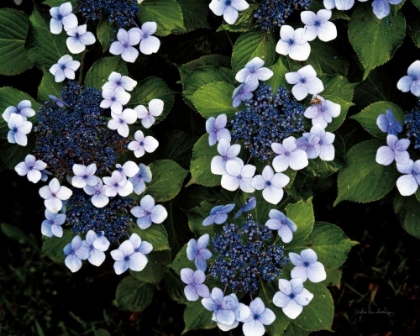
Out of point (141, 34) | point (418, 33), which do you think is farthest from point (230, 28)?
point (418, 33)

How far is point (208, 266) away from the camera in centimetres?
203

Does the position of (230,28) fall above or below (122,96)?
above

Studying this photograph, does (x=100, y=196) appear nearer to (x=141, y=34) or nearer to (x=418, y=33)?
(x=141, y=34)

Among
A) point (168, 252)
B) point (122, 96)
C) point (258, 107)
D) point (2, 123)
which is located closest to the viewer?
point (258, 107)

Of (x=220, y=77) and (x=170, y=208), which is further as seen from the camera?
(x=170, y=208)

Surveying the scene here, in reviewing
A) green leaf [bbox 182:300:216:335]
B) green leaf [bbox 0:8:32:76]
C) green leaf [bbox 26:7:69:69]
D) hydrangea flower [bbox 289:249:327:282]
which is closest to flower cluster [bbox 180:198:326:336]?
hydrangea flower [bbox 289:249:327:282]

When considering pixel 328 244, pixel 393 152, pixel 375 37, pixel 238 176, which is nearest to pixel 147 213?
pixel 238 176

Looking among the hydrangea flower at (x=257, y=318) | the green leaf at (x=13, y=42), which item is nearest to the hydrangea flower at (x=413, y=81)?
the hydrangea flower at (x=257, y=318)

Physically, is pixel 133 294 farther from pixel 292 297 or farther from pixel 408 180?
pixel 408 180

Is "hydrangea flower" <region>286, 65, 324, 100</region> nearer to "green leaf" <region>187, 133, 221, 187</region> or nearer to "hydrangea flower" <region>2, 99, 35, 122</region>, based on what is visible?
"green leaf" <region>187, 133, 221, 187</region>

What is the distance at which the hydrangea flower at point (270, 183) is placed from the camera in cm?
184

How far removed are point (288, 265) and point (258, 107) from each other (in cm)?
55

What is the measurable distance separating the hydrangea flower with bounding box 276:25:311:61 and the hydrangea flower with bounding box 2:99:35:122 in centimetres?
87

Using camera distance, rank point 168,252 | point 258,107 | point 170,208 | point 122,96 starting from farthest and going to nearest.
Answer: point 170,208
point 168,252
point 122,96
point 258,107
